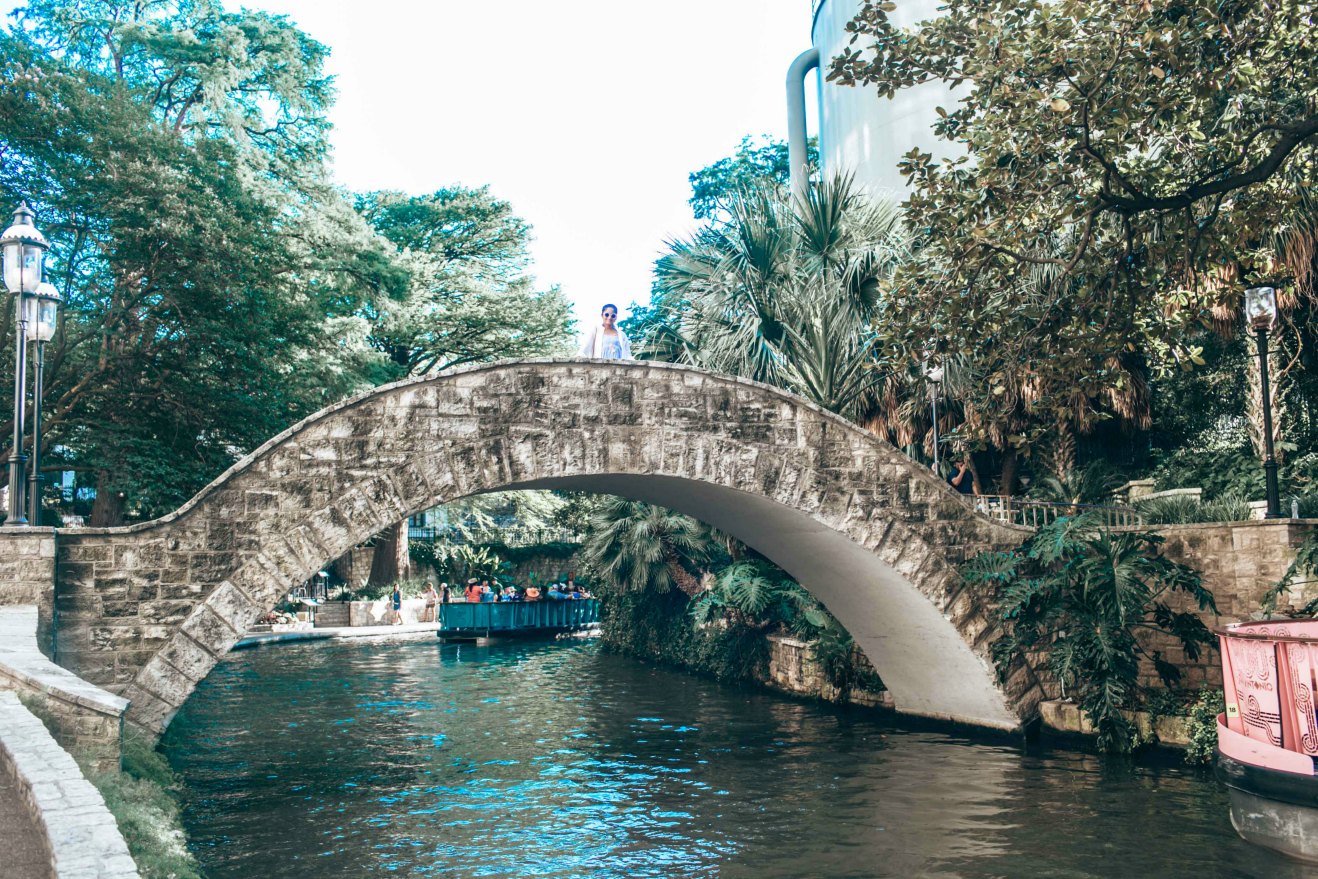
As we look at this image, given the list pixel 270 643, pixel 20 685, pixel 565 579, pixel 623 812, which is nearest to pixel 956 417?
pixel 623 812

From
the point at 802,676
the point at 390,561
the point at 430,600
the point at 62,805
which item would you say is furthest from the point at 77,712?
the point at 430,600

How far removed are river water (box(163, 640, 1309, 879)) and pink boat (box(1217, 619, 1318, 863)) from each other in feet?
0.81

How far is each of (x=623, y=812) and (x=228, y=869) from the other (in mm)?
3351

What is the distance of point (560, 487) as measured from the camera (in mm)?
12539

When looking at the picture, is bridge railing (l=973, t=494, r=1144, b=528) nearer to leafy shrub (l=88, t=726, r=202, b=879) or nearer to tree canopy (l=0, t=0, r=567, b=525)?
leafy shrub (l=88, t=726, r=202, b=879)

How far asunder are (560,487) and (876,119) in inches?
522

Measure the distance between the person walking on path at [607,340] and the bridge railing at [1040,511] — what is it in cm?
443

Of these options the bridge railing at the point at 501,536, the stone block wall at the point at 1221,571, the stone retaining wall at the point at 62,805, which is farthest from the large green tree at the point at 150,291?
the bridge railing at the point at 501,536

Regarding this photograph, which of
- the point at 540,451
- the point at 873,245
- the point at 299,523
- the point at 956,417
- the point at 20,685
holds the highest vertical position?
the point at 873,245

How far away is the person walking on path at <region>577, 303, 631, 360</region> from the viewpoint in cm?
1229

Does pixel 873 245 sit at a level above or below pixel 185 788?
above

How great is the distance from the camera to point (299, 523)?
400 inches

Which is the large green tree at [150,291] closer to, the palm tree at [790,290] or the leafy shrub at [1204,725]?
the palm tree at [790,290]

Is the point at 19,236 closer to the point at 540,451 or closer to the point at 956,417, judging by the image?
the point at 540,451
